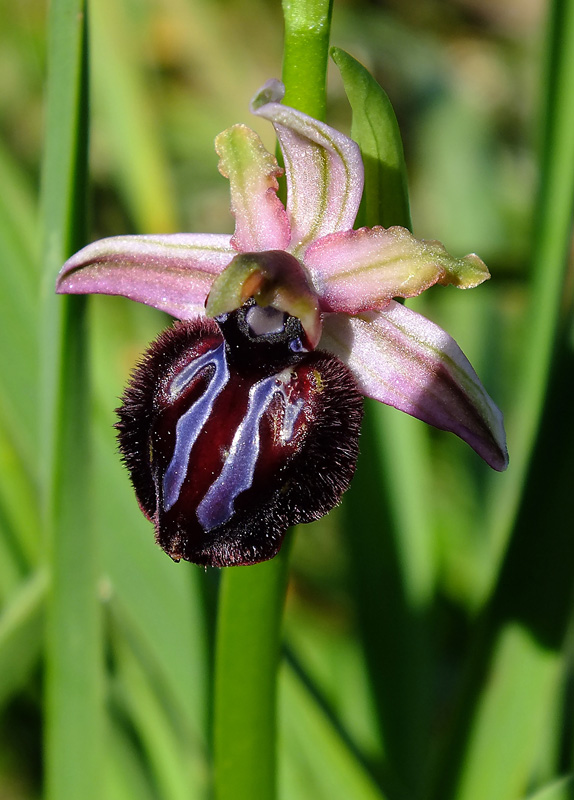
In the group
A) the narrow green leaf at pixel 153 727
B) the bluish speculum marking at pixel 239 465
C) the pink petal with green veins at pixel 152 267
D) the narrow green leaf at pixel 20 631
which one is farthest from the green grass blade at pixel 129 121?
the bluish speculum marking at pixel 239 465

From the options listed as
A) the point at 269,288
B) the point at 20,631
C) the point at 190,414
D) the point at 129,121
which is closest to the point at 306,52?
the point at 269,288

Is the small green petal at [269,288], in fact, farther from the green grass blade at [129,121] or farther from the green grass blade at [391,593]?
the green grass blade at [129,121]

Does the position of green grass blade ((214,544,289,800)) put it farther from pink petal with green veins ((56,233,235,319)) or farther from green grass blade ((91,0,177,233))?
green grass blade ((91,0,177,233))

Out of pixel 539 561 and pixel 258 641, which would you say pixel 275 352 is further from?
pixel 539 561

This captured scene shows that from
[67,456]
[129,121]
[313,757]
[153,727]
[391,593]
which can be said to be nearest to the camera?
[67,456]

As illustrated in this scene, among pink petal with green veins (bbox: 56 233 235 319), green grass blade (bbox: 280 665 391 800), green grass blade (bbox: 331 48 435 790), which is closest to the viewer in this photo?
pink petal with green veins (bbox: 56 233 235 319)

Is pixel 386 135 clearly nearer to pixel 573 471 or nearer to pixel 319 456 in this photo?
pixel 319 456

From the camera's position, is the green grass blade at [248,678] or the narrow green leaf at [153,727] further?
the narrow green leaf at [153,727]

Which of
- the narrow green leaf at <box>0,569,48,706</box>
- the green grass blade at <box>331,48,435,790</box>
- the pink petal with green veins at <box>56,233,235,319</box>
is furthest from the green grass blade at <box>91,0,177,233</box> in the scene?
the pink petal with green veins at <box>56,233,235,319</box>
